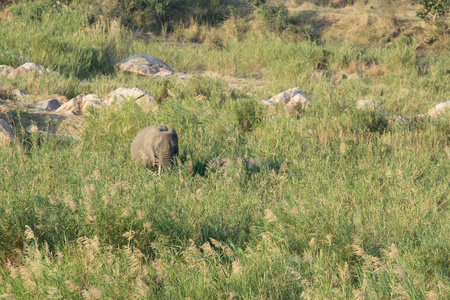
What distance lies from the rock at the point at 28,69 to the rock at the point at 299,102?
4101 mm

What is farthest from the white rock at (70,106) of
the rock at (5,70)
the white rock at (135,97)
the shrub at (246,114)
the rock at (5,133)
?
the shrub at (246,114)

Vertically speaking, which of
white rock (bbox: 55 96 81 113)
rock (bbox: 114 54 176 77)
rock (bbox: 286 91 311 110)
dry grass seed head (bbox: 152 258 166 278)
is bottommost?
rock (bbox: 114 54 176 77)

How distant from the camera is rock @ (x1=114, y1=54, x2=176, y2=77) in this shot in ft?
30.0

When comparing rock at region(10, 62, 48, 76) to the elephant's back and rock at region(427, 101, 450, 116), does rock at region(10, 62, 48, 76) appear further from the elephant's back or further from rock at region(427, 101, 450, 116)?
rock at region(427, 101, 450, 116)

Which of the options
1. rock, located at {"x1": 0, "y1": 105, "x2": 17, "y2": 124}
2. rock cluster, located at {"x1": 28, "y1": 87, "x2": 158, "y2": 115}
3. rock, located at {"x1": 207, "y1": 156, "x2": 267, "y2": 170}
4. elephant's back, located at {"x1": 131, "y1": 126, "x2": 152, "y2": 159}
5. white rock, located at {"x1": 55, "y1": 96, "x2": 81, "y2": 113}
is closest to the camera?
rock, located at {"x1": 207, "y1": 156, "x2": 267, "y2": 170}

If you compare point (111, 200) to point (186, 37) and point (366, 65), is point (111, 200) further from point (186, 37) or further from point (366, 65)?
point (186, 37)

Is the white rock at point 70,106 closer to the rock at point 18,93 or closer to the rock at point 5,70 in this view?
the rock at point 18,93

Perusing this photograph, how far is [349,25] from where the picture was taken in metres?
14.9

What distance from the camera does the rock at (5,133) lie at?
14.2ft

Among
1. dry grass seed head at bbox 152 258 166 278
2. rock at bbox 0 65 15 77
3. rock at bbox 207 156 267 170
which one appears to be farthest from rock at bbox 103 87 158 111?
dry grass seed head at bbox 152 258 166 278

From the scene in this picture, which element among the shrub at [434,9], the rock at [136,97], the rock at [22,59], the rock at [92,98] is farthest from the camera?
the shrub at [434,9]

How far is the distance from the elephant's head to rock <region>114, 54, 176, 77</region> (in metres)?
5.28

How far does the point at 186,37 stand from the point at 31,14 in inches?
194

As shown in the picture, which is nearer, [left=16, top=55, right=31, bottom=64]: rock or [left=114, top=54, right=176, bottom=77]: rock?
[left=16, top=55, right=31, bottom=64]: rock
